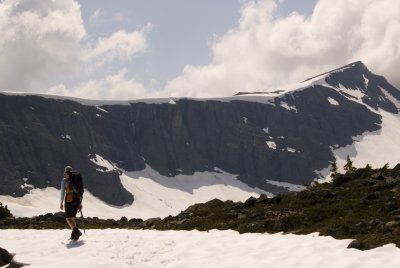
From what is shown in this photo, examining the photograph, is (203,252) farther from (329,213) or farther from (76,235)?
(329,213)

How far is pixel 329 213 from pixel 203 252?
22.4 ft

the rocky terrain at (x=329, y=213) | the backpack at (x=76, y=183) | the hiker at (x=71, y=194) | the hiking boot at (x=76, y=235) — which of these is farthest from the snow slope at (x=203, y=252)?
the backpack at (x=76, y=183)

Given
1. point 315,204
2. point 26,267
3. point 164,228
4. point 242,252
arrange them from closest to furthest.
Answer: point 26,267
point 242,252
point 315,204
point 164,228

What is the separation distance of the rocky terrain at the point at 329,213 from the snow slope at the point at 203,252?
2.86 feet

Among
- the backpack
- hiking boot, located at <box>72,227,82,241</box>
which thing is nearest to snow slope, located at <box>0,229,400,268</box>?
hiking boot, located at <box>72,227,82,241</box>

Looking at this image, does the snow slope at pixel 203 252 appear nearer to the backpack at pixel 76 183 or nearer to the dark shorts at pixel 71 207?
the dark shorts at pixel 71 207

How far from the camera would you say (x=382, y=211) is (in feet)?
62.7

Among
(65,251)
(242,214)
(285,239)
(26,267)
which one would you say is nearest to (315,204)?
(242,214)

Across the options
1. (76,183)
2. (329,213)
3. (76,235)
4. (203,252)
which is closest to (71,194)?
(76,183)

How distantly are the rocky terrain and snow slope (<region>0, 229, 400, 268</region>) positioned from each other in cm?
87

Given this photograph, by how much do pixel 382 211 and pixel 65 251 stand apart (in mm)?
12052

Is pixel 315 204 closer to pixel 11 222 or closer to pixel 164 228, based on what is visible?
pixel 164 228

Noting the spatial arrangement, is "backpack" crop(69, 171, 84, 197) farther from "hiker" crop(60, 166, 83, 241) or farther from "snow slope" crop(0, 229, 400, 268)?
"snow slope" crop(0, 229, 400, 268)

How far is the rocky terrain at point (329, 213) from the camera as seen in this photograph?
16.8 meters
